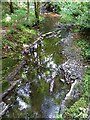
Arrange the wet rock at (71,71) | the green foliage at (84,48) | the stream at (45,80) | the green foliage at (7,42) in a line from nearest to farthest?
1. the stream at (45,80)
2. the wet rock at (71,71)
3. the green foliage at (84,48)
4. the green foliage at (7,42)

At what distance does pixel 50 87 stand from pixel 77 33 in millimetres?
9499

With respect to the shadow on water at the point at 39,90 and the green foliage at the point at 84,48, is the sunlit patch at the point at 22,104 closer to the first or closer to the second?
the shadow on water at the point at 39,90

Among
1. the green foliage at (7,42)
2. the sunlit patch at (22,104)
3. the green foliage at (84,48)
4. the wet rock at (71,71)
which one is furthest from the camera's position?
the green foliage at (7,42)

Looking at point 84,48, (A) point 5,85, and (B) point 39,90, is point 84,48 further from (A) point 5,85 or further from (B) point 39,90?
(A) point 5,85

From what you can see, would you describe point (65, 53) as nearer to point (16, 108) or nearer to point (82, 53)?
point (82, 53)

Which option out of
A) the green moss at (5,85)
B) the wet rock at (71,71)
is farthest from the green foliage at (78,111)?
the green moss at (5,85)

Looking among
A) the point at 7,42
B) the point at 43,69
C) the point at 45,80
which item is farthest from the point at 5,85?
the point at 7,42

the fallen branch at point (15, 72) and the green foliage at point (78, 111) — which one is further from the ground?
the green foliage at point (78, 111)

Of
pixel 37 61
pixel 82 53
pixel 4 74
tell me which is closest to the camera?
pixel 4 74

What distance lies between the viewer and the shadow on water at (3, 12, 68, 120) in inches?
369

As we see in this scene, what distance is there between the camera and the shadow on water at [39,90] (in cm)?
938

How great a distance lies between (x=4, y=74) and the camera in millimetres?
11938

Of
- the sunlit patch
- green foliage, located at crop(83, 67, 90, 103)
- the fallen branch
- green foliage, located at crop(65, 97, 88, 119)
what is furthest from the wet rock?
the sunlit patch

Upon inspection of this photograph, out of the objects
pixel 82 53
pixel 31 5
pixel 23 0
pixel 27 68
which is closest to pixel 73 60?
pixel 82 53
